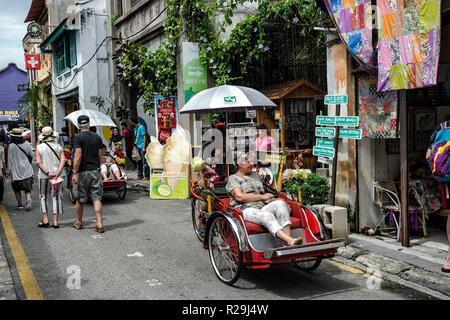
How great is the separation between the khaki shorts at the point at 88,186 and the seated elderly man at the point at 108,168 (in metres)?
3.14

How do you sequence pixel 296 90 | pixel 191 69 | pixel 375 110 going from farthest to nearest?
1. pixel 191 69
2. pixel 296 90
3. pixel 375 110

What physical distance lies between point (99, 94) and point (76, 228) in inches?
488

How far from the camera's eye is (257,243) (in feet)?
17.2

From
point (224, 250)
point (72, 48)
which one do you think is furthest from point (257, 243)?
point (72, 48)

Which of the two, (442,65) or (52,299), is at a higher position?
(442,65)

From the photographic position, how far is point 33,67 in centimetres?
2795

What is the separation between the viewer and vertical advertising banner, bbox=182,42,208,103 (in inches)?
469

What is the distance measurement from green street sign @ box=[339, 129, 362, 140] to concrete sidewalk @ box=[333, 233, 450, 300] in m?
1.62

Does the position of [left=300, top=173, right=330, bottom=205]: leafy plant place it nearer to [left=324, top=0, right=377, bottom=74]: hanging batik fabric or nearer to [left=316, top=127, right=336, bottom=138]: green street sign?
[left=316, top=127, right=336, bottom=138]: green street sign

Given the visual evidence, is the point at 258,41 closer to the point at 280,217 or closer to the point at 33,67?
the point at 280,217

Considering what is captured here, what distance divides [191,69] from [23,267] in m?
7.35

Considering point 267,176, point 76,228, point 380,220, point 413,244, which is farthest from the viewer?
point 267,176

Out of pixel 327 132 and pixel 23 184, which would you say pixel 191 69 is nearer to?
pixel 23 184
